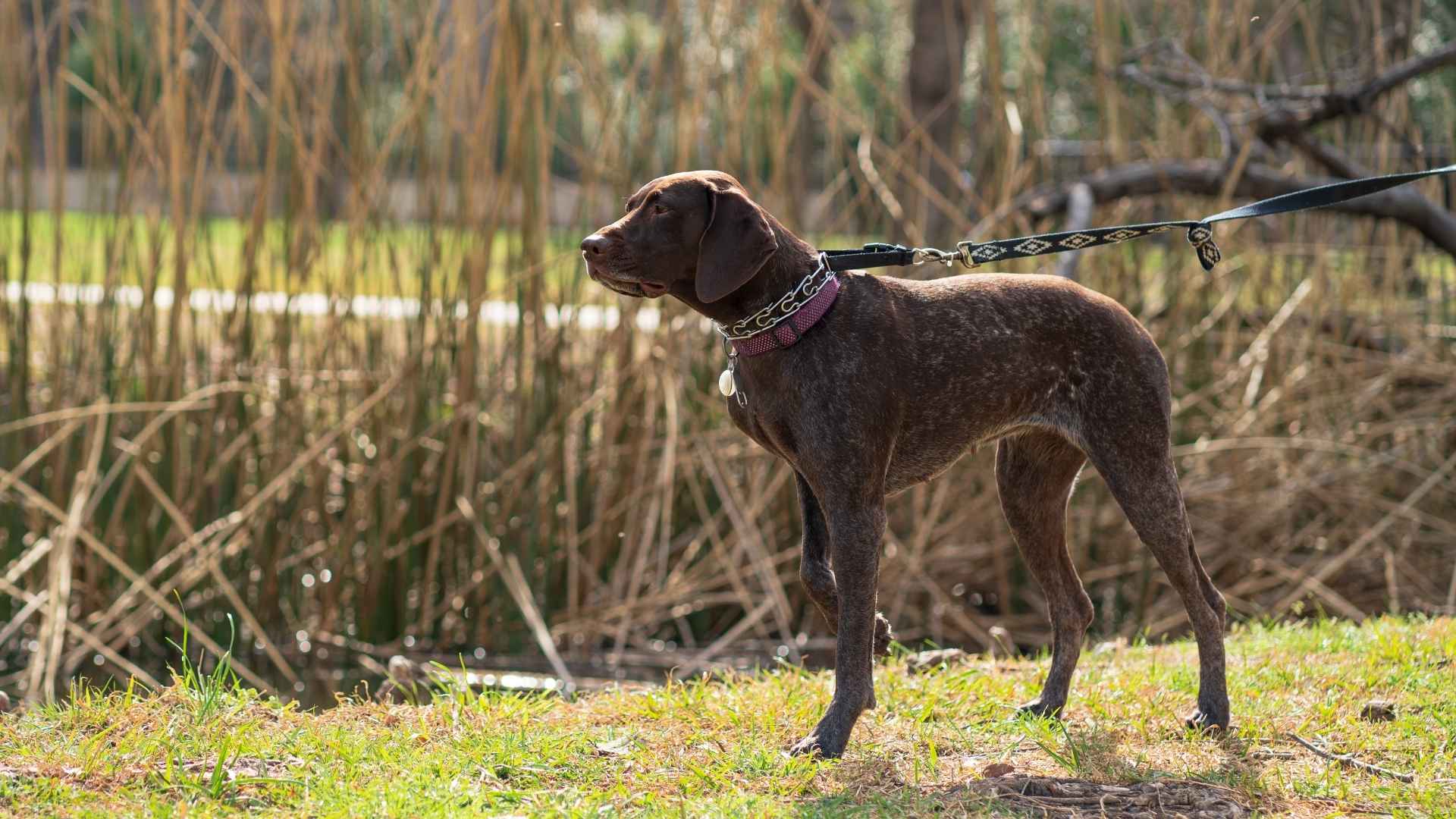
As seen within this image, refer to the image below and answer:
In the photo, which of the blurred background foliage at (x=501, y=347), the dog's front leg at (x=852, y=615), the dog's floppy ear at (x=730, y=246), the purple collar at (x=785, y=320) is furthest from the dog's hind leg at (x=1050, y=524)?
the blurred background foliage at (x=501, y=347)

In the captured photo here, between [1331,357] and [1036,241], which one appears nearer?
[1036,241]

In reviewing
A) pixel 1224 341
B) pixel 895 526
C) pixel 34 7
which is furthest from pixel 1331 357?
pixel 34 7

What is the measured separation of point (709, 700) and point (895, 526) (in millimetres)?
2459

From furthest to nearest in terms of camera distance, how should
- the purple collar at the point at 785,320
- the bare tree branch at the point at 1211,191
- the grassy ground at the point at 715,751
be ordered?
the bare tree branch at the point at 1211,191 → the purple collar at the point at 785,320 → the grassy ground at the point at 715,751

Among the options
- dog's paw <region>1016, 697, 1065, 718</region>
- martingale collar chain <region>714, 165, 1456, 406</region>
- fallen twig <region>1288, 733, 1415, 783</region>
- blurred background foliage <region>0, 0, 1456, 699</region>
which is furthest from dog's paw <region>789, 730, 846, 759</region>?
blurred background foliage <region>0, 0, 1456, 699</region>

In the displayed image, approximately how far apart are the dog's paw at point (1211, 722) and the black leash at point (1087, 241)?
1102 millimetres

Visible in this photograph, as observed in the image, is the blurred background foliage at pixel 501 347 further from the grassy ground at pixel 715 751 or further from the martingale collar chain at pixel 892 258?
the martingale collar chain at pixel 892 258

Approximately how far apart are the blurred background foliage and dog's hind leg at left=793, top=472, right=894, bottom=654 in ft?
6.42

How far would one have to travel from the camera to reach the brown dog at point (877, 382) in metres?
2.94

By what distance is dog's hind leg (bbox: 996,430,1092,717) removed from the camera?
3.47 metres

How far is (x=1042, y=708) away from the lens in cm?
343

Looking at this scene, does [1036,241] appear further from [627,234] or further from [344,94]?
[344,94]

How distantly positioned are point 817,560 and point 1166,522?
2.76ft

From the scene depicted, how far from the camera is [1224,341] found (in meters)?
6.20
